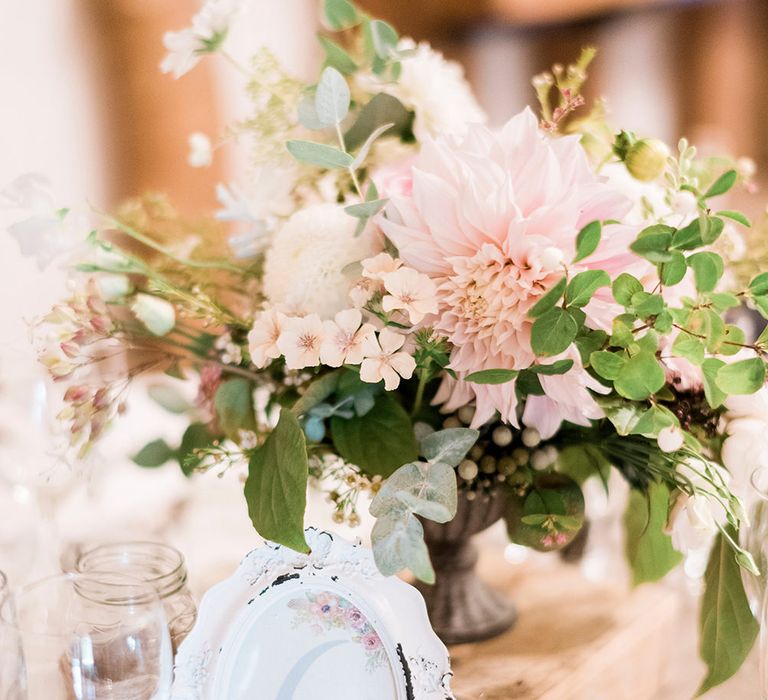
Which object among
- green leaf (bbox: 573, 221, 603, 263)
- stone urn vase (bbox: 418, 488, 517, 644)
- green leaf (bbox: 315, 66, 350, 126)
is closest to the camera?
green leaf (bbox: 573, 221, 603, 263)

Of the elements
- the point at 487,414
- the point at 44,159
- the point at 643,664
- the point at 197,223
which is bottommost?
the point at 643,664

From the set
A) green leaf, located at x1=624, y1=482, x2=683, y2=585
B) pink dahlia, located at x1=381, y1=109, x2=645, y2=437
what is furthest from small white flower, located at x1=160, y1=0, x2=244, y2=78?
green leaf, located at x1=624, y1=482, x2=683, y2=585

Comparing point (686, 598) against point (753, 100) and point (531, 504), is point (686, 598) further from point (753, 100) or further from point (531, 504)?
point (753, 100)

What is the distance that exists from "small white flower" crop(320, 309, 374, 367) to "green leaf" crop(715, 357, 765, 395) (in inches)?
7.5

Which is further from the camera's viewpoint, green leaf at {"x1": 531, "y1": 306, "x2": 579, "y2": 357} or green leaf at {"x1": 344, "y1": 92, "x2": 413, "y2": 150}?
green leaf at {"x1": 344, "y1": 92, "x2": 413, "y2": 150}

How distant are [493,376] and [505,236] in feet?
0.25

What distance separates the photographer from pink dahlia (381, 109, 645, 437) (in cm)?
45

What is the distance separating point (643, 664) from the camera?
0.67 m

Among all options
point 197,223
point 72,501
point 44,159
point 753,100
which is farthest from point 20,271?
point 753,100

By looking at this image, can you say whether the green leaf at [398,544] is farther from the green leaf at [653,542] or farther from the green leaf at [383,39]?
the green leaf at [383,39]

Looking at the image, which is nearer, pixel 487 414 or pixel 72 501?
pixel 487 414

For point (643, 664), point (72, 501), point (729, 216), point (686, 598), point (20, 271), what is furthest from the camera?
point (20, 271)

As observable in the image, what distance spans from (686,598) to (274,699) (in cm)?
44

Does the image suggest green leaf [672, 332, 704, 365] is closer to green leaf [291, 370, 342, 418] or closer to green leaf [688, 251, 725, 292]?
green leaf [688, 251, 725, 292]
